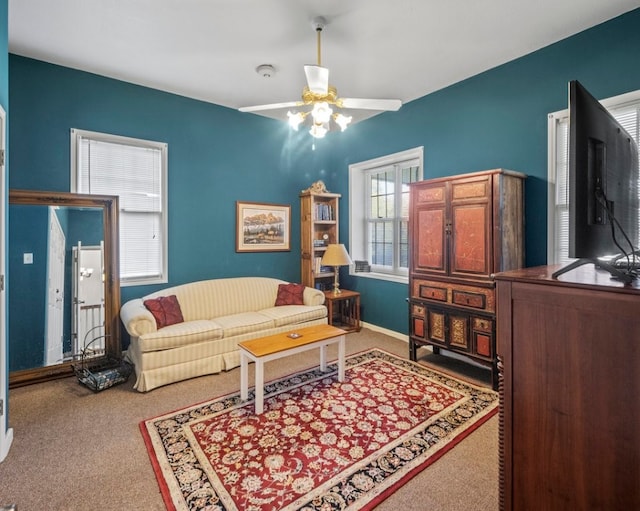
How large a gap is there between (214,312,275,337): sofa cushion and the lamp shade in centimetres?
126

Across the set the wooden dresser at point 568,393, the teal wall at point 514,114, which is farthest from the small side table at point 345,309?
the wooden dresser at point 568,393

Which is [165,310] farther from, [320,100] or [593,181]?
[593,181]

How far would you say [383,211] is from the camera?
16.4 ft

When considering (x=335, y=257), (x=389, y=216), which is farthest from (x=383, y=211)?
(x=335, y=257)

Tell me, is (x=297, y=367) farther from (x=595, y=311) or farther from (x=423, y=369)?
(x=595, y=311)

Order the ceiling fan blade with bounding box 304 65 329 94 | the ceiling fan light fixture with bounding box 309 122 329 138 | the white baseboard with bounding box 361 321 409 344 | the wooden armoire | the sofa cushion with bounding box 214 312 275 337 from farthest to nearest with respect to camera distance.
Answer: the white baseboard with bounding box 361 321 409 344 → the sofa cushion with bounding box 214 312 275 337 → the wooden armoire → the ceiling fan light fixture with bounding box 309 122 329 138 → the ceiling fan blade with bounding box 304 65 329 94

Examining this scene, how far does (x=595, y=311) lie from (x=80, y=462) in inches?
110

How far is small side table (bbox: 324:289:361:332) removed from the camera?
4704 mm

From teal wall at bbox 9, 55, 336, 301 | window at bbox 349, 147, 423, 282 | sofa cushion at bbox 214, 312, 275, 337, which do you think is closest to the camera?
teal wall at bbox 9, 55, 336, 301

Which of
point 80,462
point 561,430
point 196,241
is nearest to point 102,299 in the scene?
point 196,241

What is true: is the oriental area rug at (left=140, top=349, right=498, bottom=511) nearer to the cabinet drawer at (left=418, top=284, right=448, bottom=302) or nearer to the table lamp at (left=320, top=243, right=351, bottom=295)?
the cabinet drawer at (left=418, top=284, right=448, bottom=302)

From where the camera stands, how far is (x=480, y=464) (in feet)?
6.66

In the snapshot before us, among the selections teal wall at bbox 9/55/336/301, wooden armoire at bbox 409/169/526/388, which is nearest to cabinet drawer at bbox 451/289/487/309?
wooden armoire at bbox 409/169/526/388

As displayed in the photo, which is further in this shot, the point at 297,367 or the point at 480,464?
the point at 297,367
